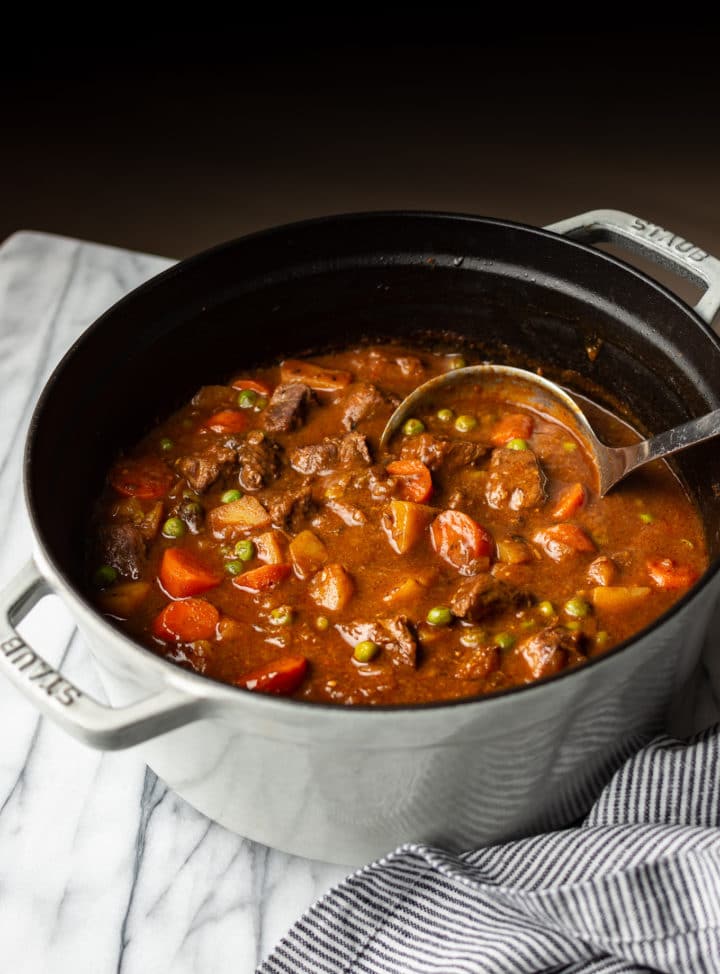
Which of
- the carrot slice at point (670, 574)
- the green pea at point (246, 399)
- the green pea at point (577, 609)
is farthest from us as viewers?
the green pea at point (246, 399)

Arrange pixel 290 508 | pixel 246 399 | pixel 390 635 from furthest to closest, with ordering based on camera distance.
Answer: pixel 246 399, pixel 290 508, pixel 390 635

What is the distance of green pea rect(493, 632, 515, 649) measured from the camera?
3.17 metres

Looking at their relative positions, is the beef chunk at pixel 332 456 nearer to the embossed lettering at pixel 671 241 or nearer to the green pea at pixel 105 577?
the green pea at pixel 105 577

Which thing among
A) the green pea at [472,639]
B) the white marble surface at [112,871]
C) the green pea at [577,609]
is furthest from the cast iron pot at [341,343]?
the green pea at [472,639]

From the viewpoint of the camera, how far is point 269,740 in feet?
8.13

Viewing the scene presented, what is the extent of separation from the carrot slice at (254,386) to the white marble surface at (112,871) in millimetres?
1030

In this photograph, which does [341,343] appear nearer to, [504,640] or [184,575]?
[184,575]

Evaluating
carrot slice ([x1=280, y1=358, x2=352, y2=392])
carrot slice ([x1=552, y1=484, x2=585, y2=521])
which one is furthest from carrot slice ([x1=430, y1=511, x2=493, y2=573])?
carrot slice ([x1=280, y1=358, x2=352, y2=392])

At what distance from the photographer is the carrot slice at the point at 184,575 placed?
3344 millimetres

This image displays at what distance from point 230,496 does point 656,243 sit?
1474 mm

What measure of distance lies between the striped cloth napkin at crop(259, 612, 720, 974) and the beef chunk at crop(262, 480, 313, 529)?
1093 mm

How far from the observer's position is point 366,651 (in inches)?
122

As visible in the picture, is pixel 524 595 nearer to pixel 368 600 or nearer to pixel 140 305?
pixel 368 600

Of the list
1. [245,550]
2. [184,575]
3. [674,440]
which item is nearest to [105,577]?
[184,575]
